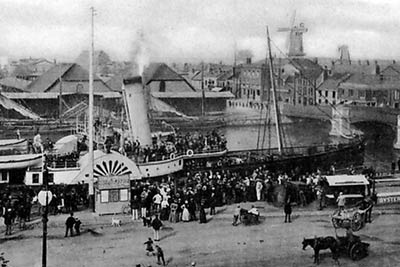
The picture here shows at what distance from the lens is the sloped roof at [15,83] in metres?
5.53

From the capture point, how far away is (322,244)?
4.95 m

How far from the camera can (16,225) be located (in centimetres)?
508

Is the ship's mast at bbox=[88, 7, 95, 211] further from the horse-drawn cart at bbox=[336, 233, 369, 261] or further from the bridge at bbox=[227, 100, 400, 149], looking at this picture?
the bridge at bbox=[227, 100, 400, 149]

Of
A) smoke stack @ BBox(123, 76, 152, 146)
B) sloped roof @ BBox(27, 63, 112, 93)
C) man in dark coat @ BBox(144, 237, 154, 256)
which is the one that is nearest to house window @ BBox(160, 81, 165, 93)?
smoke stack @ BBox(123, 76, 152, 146)

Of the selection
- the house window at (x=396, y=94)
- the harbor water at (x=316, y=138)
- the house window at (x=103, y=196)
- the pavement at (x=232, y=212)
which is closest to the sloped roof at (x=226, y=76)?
the harbor water at (x=316, y=138)

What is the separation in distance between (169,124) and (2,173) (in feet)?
5.47

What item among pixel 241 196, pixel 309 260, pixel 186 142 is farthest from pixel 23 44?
pixel 309 260

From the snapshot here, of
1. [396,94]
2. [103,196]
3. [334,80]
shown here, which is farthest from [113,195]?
[396,94]

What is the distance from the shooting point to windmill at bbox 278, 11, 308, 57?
6004 mm

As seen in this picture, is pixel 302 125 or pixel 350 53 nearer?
pixel 350 53

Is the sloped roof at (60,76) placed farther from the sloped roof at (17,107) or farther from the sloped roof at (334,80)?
the sloped roof at (334,80)

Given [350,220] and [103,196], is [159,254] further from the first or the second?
[350,220]

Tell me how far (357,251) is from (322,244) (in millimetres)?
335

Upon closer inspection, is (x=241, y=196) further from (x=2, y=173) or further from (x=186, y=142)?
(x=2, y=173)
